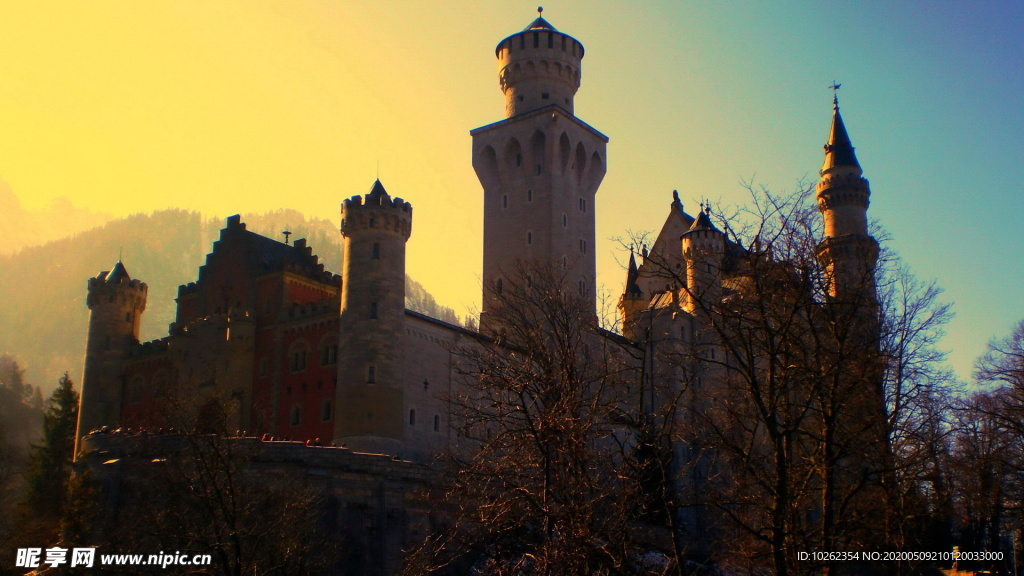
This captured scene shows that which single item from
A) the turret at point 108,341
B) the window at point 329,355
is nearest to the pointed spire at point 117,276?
the turret at point 108,341

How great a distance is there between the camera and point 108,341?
194ft

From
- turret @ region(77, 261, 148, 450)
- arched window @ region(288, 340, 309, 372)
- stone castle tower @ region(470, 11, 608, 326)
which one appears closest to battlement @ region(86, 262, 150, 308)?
turret @ region(77, 261, 148, 450)

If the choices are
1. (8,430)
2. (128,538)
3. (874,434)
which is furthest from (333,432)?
(8,430)

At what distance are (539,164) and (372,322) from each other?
17.9m

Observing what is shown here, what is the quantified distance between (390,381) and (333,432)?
347cm

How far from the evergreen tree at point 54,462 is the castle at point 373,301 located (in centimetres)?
217

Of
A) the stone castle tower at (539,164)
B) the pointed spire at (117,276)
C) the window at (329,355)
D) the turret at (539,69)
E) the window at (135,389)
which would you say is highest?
the turret at (539,69)

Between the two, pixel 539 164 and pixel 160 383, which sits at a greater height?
pixel 539 164

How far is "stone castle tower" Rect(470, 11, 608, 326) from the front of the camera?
2312 inches

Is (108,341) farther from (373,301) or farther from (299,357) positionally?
(373,301)

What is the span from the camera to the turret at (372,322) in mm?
44625

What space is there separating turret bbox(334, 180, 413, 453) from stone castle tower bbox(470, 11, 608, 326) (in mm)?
11211

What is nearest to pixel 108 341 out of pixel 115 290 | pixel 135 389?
pixel 115 290

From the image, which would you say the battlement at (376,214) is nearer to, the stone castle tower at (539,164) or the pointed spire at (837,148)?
the stone castle tower at (539,164)
